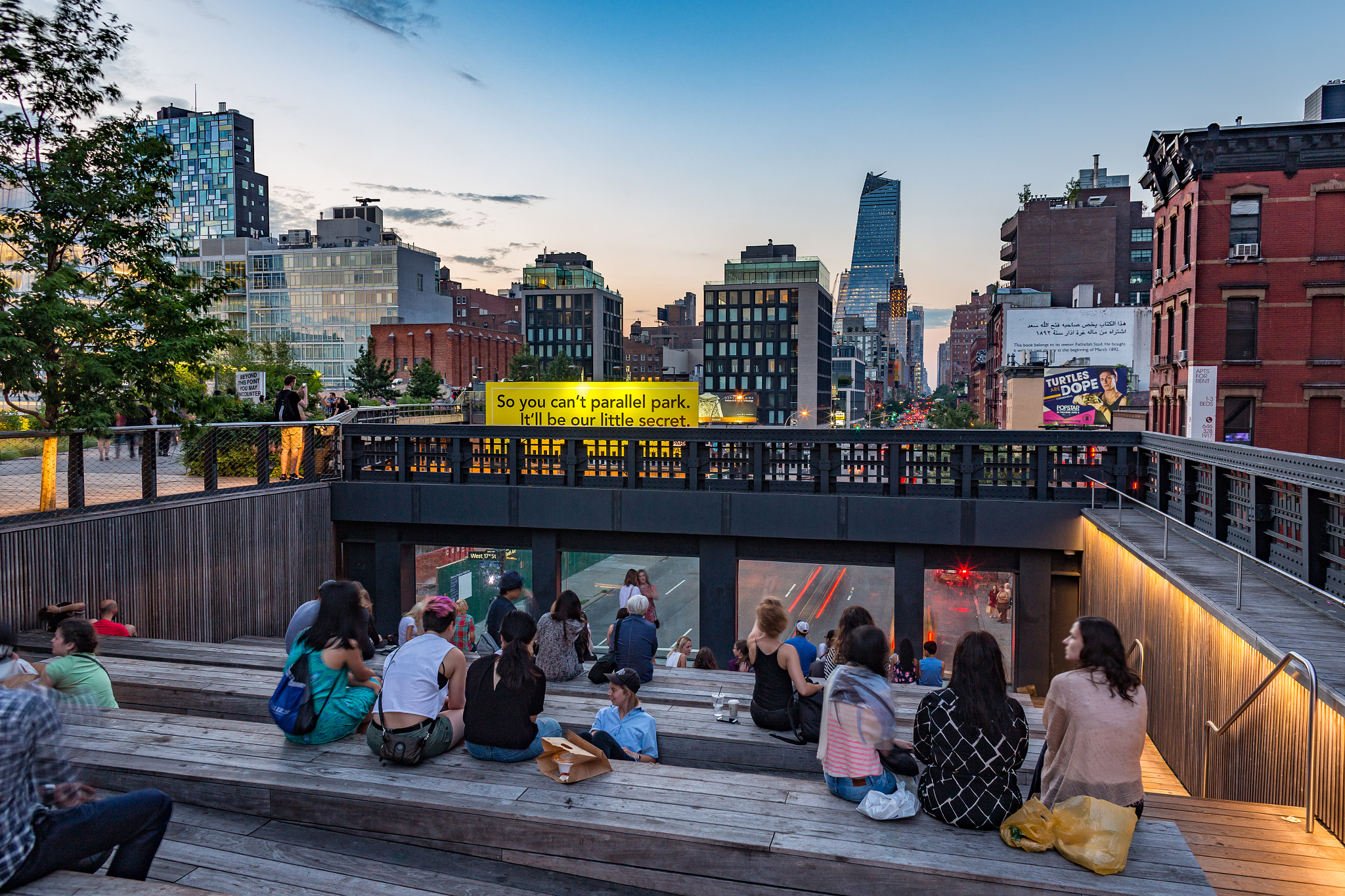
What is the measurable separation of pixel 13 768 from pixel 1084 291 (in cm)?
7418

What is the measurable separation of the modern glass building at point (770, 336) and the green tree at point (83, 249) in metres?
138

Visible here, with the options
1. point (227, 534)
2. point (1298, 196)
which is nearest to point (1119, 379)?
point (1298, 196)

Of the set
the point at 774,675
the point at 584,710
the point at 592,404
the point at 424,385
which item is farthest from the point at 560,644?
the point at 424,385

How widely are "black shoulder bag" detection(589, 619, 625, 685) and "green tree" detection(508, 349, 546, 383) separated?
98.9m

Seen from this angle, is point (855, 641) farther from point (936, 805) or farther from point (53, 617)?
point (53, 617)

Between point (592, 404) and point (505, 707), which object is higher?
point (592, 404)

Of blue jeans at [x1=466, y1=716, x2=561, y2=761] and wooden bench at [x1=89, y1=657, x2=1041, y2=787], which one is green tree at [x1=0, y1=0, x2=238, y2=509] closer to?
wooden bench at [x1=89, y1=657, x2=1041, y2=787]

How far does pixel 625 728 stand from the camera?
20.0 ft

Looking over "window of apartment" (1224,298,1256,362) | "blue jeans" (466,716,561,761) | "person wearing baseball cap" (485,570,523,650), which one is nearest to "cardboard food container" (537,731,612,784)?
"blue jeans" (466,716,561,761)

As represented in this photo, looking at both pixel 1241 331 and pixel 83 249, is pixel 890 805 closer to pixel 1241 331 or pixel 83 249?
pixel 83 249

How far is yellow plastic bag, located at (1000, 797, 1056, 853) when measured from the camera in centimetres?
407

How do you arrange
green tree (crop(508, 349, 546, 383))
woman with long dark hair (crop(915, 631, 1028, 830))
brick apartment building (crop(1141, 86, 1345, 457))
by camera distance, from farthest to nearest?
green tree (crop(508, 349, 546, 383)), brick apartment building (crop(1141, 86, 1345, 457)), woman with long dark hair (crop(915, 631, 1028, 830))

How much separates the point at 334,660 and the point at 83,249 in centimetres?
874

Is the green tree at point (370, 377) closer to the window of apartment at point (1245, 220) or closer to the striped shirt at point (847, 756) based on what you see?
the window of apartment at point (1245, 220)
